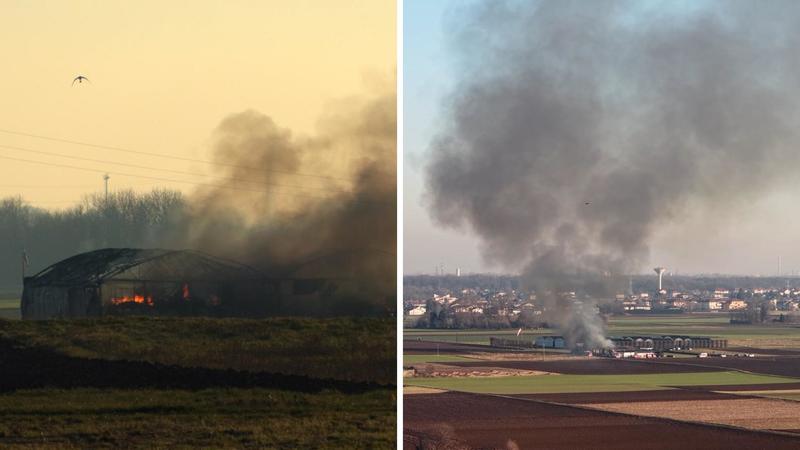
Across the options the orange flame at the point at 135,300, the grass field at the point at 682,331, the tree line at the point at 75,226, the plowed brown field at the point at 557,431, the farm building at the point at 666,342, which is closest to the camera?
the tree line at the point at 75,226

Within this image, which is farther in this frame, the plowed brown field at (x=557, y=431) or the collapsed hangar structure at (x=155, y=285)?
the plowed brown field at (x=557, y=431)

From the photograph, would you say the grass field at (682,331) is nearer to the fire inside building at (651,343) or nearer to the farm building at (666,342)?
the fire inside building at (651,343)

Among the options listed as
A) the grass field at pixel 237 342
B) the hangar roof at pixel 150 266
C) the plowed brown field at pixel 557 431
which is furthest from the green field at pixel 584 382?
the hangar roof at pixel 150 266

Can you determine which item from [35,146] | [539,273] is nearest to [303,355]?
[35,146]

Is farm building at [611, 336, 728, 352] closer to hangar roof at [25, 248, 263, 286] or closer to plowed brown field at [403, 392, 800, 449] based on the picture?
plowed brown field at [403, 392, 800, 449]

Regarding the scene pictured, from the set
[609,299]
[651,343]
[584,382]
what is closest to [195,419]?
[584,382]

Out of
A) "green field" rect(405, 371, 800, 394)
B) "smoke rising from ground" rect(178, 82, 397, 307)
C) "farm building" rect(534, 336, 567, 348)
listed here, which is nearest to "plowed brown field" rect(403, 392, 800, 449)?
"green field" rect(405, 371, 800, 394)

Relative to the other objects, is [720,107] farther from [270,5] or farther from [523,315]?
[523,315]
